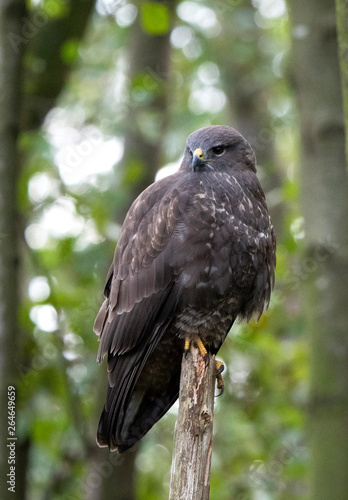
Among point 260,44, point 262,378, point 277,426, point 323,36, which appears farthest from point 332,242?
point 260,44

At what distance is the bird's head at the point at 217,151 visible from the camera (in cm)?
329

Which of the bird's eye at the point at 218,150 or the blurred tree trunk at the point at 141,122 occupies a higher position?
the blurred tree trunk at the point at 141,122

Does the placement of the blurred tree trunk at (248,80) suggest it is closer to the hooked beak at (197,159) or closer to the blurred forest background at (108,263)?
the blurred forest background at (108,263)

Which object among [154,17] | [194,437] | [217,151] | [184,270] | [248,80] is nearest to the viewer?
[194,437]

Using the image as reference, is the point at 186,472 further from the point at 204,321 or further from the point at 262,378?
the point at 262,378

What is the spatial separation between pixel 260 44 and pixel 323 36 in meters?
4.29

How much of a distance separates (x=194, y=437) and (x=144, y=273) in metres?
0.83

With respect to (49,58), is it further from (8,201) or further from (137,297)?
(137,297)

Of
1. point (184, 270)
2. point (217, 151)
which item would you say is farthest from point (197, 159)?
point (184, 270)

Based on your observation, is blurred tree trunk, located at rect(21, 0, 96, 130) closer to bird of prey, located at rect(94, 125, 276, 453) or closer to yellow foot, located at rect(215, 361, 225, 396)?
bird of prey, located at rect(94, 125, 276, 453)

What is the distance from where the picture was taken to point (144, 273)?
10.3 ft

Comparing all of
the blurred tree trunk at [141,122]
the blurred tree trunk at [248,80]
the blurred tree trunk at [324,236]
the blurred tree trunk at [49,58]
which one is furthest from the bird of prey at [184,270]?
the blurred tree trunk at [248,80]

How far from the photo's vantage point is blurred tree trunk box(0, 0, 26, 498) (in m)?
3.61

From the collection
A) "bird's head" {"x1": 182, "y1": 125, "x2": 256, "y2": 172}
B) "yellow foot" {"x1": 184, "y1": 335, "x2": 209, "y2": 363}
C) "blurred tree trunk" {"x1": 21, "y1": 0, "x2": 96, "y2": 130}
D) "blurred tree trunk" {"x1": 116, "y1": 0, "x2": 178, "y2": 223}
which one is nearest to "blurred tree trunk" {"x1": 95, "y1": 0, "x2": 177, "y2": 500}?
"blurred tree trunk" {"x1": 116, "y1": 0, "x2": 178, "y2": 223}
